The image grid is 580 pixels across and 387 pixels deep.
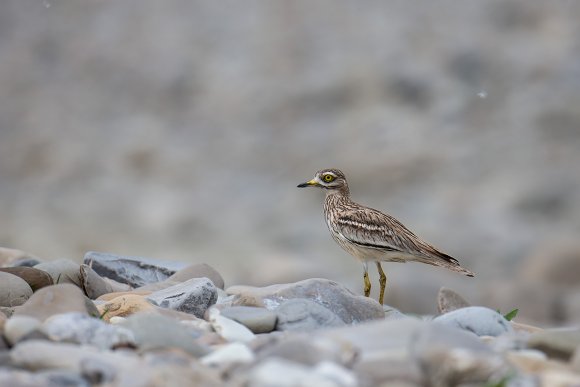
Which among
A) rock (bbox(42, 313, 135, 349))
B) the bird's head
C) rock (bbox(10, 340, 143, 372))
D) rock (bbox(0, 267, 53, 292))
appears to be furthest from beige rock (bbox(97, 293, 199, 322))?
the bird's head

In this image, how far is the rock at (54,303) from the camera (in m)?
4.83

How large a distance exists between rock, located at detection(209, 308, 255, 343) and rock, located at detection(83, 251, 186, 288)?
88.2 inches

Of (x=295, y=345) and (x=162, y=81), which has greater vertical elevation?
(x=162, y=81)

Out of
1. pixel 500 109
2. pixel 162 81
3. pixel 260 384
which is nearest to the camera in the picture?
pixel 260 384

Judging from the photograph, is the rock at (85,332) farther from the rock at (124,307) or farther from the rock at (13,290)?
the rock at (13,290)

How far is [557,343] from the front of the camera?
454 centimetres

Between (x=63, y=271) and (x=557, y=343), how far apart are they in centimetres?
334

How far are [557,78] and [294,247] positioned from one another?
8.75 m

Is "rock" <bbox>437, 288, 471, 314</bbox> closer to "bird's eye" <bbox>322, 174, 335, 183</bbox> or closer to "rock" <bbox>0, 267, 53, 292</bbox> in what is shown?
"bird's eye" <bbox>322, 174, 335, 183</bbox>

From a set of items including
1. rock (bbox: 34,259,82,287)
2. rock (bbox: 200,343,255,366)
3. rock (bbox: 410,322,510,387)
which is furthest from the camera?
rock (bbox: 34,259,82,287)

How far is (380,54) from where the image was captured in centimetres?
2525

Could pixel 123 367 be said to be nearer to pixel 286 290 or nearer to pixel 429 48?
pixel 286 290

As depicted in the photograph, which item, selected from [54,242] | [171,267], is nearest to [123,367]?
[171,267]

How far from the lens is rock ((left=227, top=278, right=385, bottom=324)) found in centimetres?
564
